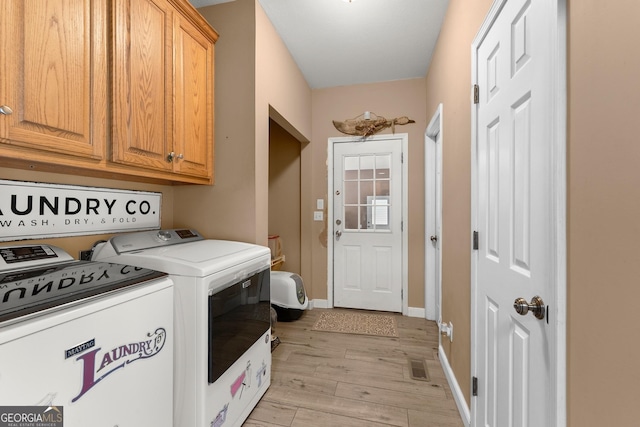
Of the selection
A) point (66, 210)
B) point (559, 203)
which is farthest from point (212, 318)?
point (559, 203)

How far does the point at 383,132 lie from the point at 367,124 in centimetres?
21

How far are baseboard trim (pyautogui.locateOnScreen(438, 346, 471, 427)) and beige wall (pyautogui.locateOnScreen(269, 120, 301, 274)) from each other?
1.88m

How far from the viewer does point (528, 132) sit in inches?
36.7

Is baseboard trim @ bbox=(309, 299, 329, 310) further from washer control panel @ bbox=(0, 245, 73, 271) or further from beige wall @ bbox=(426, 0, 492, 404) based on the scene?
washer control panel @ bbox=(0, 245, 73, 271)

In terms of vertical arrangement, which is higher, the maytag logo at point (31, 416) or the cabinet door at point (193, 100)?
the cabinet door at point (193, 100)

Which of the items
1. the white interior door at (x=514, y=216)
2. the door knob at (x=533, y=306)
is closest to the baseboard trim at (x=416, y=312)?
the white interior door at (x=514, y=216)

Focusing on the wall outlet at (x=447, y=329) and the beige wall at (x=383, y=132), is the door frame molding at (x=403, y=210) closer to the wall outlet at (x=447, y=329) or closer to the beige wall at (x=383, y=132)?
the beige wall at (x=383, y=132)

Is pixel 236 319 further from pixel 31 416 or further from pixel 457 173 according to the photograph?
pixel 457 173

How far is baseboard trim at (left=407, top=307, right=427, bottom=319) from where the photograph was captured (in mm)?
3094

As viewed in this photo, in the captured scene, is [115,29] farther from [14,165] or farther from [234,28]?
[234,28]

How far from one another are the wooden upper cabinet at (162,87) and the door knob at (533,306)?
1.76 metres

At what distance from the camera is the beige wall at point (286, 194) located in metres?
3.46

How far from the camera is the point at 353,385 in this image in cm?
191

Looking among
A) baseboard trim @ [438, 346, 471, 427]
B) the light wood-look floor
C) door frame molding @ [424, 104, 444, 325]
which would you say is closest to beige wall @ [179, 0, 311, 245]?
the light wood-look floor
